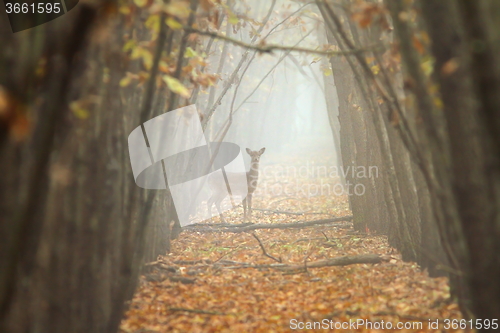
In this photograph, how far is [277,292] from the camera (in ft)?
17.3

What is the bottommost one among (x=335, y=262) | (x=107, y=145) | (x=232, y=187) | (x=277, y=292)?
(x=277, y=292)

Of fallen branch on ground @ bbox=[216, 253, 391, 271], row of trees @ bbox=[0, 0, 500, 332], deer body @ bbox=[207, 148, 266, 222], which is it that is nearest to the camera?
row of trees @ bbox=[0, 0, 500, 332]

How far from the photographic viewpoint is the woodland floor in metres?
4.34

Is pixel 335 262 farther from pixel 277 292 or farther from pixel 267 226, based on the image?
pixel 267 226

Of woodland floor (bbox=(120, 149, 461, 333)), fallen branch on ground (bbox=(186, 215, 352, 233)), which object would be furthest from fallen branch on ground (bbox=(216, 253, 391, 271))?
fallen branch on ground (bbox=(186, 215, 352, 233))

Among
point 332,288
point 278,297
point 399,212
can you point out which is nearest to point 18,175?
point 278,297

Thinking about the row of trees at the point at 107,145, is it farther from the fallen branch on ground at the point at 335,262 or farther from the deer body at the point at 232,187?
the deer body at the point at 232,187

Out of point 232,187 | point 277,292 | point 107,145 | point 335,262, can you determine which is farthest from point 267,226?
point 107,145

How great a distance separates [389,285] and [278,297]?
1.49 m

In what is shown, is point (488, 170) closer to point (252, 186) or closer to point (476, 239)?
point (476, 239)

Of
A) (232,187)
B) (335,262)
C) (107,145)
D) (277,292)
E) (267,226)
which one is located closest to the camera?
(107,145)

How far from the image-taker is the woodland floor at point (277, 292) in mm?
4336

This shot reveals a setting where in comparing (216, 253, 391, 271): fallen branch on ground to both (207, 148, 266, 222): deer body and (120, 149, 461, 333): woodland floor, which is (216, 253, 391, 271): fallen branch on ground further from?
(207, 148, 266, 222): deer body

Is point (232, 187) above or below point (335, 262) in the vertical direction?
above
